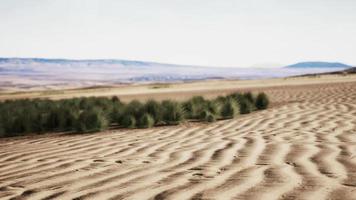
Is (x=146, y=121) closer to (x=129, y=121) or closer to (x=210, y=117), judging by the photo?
(x=129, y=121)

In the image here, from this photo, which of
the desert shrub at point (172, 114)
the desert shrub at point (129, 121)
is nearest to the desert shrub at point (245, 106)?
the desert shrub at point (172, 114)

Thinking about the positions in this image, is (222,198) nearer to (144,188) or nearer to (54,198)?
(144,188)

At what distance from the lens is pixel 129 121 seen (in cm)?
907

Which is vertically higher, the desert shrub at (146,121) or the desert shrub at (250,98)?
the desert shrub at (250,98)

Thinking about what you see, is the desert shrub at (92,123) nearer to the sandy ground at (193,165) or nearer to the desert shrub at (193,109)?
the sandy ground at (193,165)

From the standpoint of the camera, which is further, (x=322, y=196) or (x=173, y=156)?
(x=173, y=156)

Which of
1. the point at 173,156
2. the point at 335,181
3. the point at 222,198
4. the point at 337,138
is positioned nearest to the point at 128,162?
the point at 173,156

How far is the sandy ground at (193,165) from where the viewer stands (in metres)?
3.51

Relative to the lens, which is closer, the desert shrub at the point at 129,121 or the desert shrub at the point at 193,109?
the desert shrub at the point at 129,121

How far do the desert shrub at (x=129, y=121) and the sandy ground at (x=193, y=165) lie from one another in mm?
1622

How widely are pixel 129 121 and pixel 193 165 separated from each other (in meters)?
4.72

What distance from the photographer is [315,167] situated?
4.13 m

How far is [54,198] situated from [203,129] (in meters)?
4.40

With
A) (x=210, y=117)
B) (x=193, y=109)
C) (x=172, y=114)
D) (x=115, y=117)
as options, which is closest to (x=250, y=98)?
(x=193, y=109)
